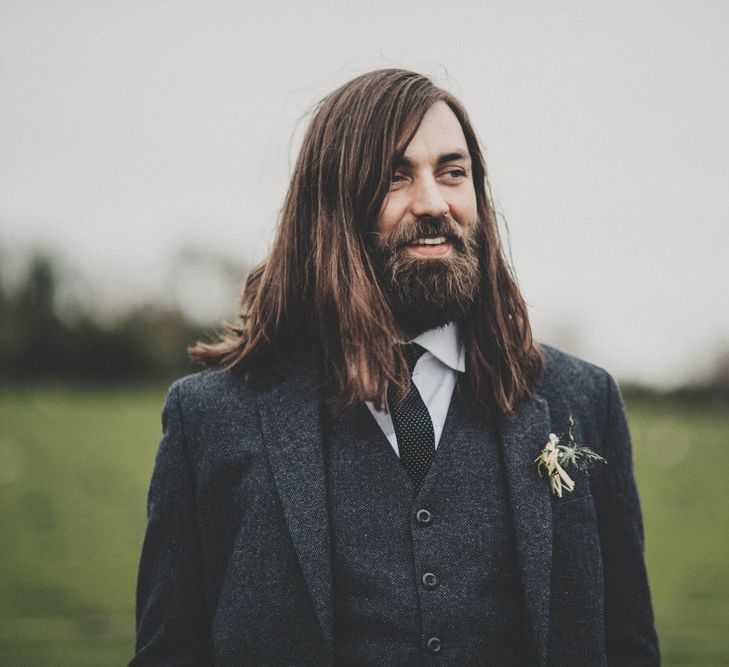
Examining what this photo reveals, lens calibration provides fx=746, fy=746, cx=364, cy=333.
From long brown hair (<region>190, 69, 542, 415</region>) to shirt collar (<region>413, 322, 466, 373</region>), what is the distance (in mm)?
34

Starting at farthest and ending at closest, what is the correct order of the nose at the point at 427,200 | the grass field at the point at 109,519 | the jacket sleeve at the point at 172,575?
the grass field at the point at 109,519, the nose at the point at 427,200, the jacket sleeve at the point at 172,575

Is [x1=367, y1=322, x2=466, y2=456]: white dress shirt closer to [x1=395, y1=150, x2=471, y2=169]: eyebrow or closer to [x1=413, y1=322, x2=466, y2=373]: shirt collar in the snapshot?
[x1=413, y1=322, x2=466, y2=373]: shirt collar

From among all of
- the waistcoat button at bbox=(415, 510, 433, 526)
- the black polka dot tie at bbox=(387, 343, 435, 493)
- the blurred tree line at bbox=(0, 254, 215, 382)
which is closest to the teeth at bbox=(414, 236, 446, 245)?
the black polka dot tie at bbox=(387, 343, 435, 493)

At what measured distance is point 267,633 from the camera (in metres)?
2.18

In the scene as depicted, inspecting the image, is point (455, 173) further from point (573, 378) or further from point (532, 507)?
point (532, 507)

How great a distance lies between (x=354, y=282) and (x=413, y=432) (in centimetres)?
53

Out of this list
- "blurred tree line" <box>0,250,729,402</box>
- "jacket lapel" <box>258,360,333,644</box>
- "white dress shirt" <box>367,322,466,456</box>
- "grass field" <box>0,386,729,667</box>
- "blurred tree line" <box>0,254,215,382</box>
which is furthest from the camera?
"blurred tree line" <box>0,254,215,382</box>

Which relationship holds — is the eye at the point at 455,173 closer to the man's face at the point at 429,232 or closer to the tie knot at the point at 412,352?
the man's face at the point at 429,232

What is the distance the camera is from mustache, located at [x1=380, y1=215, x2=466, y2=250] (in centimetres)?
242

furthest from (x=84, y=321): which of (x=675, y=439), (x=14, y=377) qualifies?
(x=675, y=439)

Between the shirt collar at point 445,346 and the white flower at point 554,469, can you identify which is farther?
the shirt collar at point 445,346

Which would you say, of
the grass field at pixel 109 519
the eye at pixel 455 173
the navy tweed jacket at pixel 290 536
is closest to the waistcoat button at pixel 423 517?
the navy tweed jacket at pixel 290 536

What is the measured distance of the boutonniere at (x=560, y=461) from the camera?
7.54ft

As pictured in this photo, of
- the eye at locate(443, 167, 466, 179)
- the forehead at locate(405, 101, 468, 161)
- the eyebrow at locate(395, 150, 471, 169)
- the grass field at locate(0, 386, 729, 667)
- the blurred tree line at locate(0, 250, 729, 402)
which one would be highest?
the blurred tree line at locate(0, 250, 729, 402)
